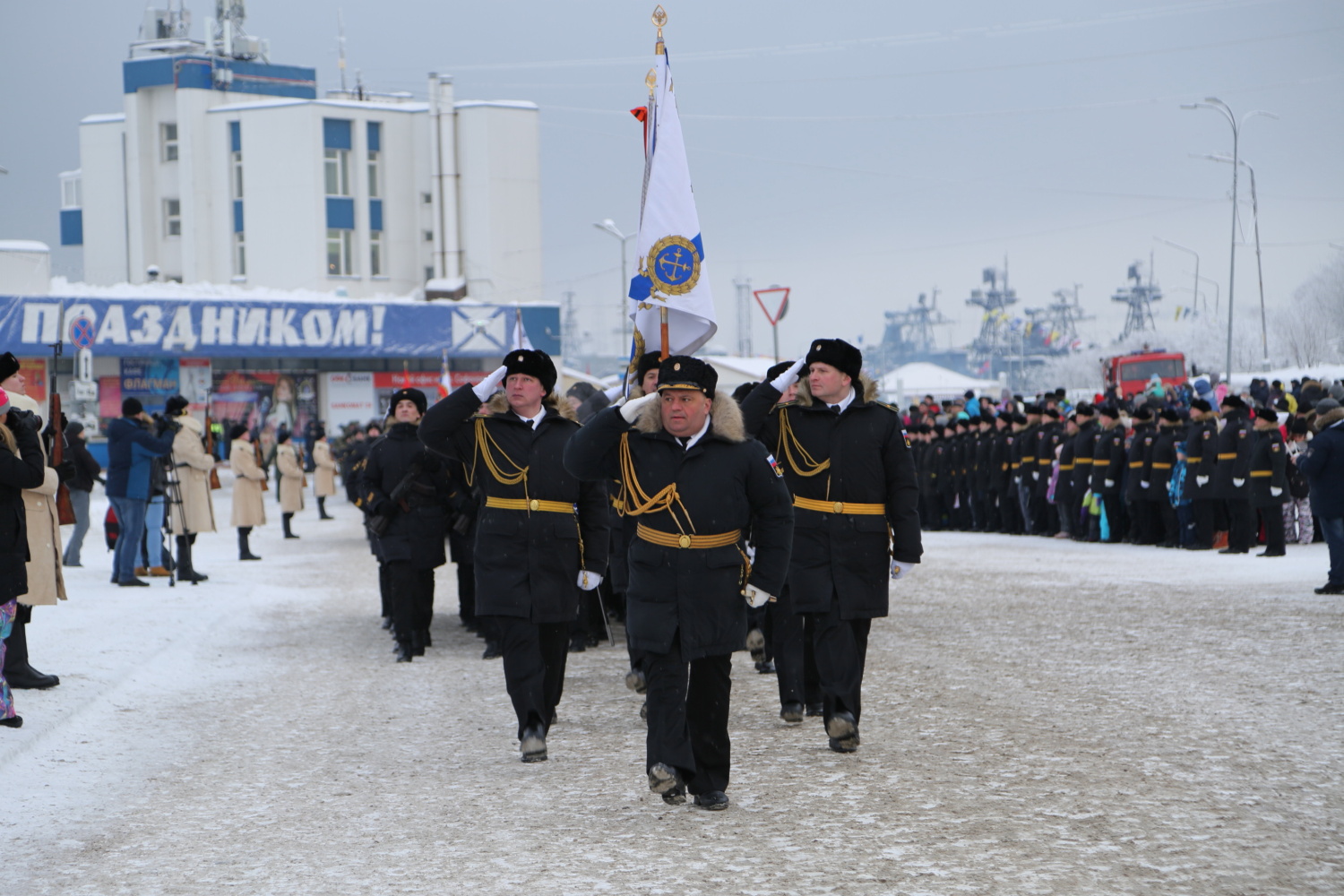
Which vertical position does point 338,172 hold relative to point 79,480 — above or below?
above

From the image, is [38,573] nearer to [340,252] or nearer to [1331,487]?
[1331,487]

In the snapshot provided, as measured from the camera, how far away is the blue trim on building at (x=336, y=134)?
54.3 meters

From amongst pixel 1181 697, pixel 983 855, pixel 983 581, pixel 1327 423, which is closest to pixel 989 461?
pixel 983 581

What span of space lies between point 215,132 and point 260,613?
45248 millimetres

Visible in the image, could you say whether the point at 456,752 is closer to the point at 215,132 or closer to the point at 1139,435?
the point at 1139,435

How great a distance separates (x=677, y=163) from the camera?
8.73 metres

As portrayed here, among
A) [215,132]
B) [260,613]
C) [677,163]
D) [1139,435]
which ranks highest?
[215,132]

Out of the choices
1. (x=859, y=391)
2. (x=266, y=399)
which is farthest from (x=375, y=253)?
(x=859, y=391)

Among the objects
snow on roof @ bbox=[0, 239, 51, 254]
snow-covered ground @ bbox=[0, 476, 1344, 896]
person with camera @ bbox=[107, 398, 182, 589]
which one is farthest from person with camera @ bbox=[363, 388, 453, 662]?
snow on roof @ bbox=[0, 239, 51, 254]

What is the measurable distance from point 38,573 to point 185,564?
26.6 ft

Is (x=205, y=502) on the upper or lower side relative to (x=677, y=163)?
lower

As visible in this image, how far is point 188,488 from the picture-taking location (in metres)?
16.7

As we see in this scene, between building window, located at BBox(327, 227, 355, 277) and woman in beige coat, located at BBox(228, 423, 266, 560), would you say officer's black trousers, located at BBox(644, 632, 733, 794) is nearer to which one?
woman in beige coat, located at BBox(228, 423, 266, 560)

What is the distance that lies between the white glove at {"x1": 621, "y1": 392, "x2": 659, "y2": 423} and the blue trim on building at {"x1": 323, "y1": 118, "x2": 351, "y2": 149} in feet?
166
